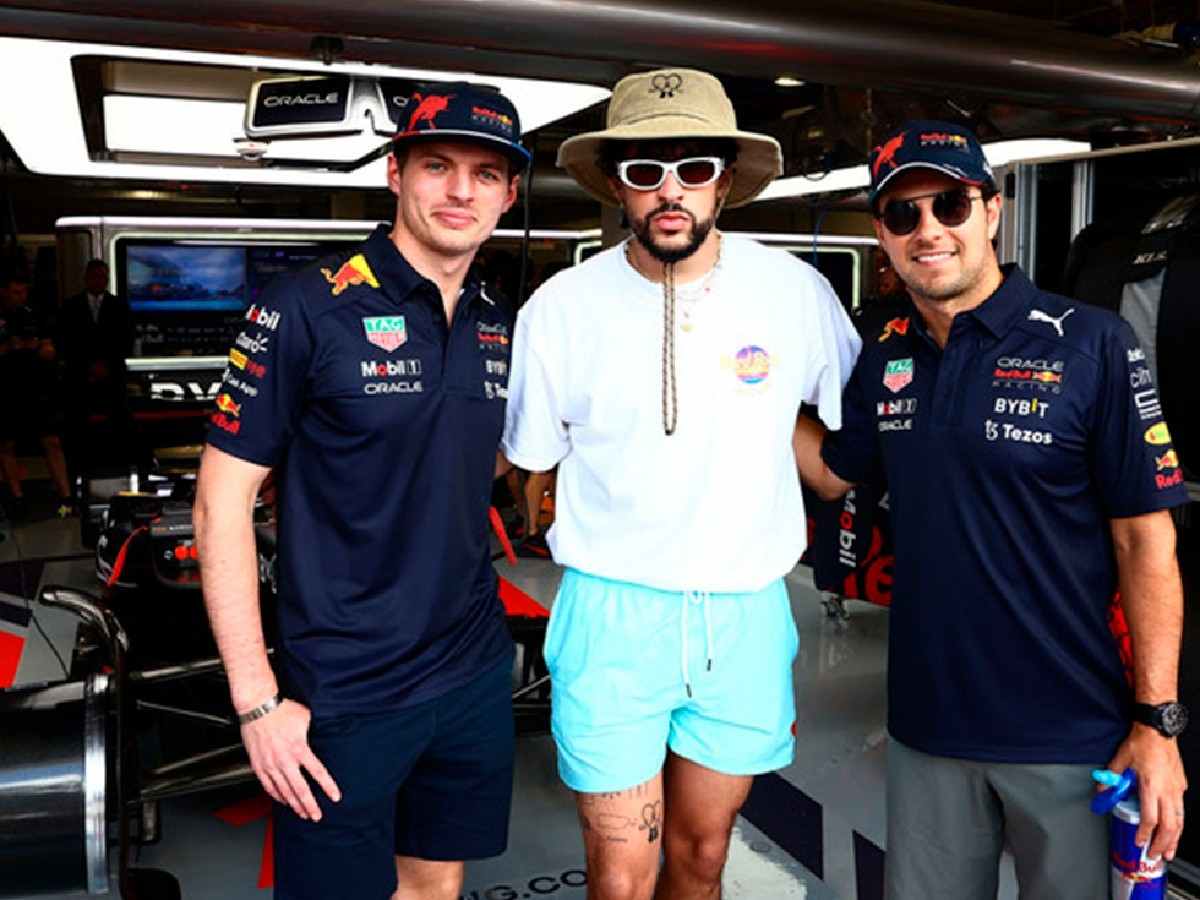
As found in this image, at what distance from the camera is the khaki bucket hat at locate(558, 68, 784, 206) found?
2.10 metres

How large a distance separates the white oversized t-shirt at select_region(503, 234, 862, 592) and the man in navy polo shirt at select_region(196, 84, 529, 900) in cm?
21

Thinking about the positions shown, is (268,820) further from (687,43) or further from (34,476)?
(34,476)

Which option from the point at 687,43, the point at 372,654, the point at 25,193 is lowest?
the point at 372,654

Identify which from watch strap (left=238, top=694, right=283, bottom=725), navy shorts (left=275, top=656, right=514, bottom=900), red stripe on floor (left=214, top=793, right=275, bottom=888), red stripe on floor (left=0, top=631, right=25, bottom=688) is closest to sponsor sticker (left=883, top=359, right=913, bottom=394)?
navy shorts (left=275, top=656, right=514, bottom=900)

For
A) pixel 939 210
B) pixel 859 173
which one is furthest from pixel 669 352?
pixel 859 173

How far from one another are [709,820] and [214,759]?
143 cm

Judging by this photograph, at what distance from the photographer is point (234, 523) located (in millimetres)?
1884

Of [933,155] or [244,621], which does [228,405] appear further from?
[933,155]

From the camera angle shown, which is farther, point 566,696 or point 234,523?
point 566,696

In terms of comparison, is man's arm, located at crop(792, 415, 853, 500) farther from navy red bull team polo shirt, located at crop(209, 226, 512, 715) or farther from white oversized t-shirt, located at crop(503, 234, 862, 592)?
navy red bull team polo shirt, located at crop(209, 226, 512, 715)

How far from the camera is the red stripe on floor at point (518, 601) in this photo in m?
5.85

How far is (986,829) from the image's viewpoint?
1960 millimetres

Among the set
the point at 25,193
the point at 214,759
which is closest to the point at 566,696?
the point at 214,759

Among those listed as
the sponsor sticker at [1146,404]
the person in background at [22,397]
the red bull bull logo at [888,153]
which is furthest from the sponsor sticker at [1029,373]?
the person in background at [22,397]
